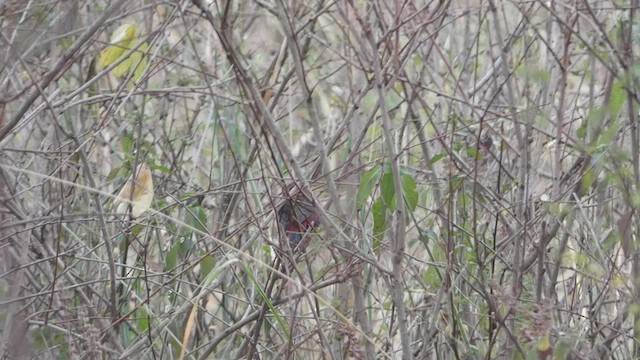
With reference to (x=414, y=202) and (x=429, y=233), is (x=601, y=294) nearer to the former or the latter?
(x=429, y=233)

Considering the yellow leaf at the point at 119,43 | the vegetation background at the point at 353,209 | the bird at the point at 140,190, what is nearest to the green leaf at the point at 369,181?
the vegetation background at the point at 353,209

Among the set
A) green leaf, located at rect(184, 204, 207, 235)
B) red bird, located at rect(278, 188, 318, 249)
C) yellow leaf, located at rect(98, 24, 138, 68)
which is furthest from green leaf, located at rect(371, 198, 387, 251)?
yellow leaf, located at rect(98, 24, 138, 68)

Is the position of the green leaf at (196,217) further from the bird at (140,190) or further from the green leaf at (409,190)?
the green leaf at (409,190)

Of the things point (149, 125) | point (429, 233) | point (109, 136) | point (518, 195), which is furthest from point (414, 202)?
point (109, 136)

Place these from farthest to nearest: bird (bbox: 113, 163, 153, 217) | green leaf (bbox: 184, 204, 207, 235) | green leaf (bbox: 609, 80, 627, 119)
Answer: green leaf (bbox: 184, 204, 207, 235), bird (bbox: 113, 163, 153, 217), green leaf (bbox: 609, 80, 627, 119)

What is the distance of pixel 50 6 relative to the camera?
2.25 m

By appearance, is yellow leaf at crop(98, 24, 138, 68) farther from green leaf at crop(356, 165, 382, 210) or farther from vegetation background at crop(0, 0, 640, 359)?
green leaf at crop(356, 165, 382, 210)

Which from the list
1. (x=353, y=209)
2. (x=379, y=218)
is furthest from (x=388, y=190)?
(x=353, y=209)

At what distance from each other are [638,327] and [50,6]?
5.10 feet

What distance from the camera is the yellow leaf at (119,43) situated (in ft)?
6.78

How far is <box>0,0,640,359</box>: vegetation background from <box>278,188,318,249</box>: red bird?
3 centimetres

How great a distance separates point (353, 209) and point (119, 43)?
2.26 ft

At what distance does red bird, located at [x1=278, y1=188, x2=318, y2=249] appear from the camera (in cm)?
204

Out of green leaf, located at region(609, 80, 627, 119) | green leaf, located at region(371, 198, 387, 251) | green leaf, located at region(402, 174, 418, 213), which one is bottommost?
green leaf, located at region(371, 198, 387, 251)
